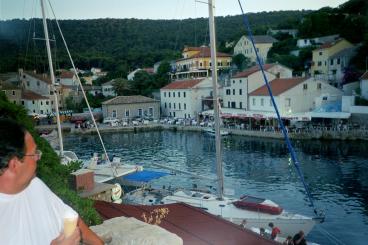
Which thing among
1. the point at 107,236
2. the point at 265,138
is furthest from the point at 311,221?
the point at 265,138

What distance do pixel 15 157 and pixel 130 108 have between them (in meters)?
53.5

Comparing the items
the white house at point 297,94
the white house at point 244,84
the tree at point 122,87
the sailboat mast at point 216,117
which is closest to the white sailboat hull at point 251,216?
the sailboat mast at point 216,117

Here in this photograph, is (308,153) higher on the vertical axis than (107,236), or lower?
lower

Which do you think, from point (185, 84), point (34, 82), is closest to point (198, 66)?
point (185, 84)

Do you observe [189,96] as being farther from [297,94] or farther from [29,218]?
[29,218]

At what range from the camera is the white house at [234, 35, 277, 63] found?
2662 inches

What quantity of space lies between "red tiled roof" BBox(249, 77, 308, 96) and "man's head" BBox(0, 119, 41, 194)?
4034 cm

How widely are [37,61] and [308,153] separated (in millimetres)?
60655

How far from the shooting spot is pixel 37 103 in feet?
183

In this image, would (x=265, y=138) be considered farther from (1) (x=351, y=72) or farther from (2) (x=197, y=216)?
(2) (x=197, y=216)

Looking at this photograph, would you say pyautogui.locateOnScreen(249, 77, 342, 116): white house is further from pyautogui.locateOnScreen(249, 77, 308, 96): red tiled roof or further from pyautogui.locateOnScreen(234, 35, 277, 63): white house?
pyautogui.locateOnScreen(234, 35, 277, 63): white house

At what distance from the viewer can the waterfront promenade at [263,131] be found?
34156 millimetres

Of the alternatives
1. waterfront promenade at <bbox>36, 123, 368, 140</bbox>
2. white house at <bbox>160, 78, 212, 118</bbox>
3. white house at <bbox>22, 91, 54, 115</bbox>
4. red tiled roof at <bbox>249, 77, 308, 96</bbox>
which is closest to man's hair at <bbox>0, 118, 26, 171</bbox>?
waterfront promenade at <bbox>36, 123, 368, 140</bbox>

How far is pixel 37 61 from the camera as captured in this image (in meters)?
73.4
